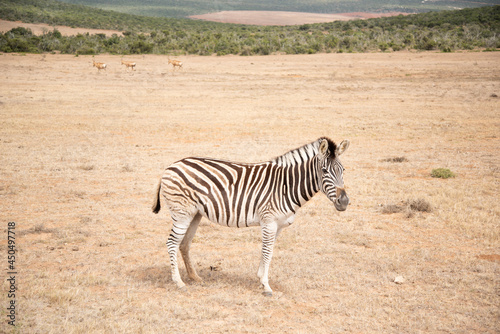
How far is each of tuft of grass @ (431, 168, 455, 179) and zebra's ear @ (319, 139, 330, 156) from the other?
23.4ft

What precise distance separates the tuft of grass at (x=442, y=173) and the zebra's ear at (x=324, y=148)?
23.4 feet

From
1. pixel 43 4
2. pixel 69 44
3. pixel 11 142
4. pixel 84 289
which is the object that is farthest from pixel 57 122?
pixel 43 4

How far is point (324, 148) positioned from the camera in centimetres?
575

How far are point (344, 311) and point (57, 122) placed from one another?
15813mm

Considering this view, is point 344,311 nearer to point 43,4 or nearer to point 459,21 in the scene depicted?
point 459,21

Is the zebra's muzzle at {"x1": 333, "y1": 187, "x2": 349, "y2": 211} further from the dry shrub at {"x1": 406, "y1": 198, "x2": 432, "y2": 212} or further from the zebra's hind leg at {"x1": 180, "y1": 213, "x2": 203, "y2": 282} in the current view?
the dry shrub at {"x1": 406, "y1": 198, "x2": 432, "y2": 212}

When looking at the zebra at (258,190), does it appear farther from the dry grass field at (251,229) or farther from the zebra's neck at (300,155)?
the dry grass field at (251,229)

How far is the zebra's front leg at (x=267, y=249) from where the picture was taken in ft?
19.3

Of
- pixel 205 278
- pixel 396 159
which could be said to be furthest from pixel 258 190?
pixel 396 159

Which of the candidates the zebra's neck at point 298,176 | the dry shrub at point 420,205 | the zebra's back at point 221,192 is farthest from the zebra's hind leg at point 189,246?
the dry shrub at point 420,205

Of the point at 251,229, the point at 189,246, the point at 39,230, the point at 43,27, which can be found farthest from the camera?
the point at 43,27

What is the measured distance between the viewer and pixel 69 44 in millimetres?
48562

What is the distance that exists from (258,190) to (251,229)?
2.87 meters

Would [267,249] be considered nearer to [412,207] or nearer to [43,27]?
[412,207]
